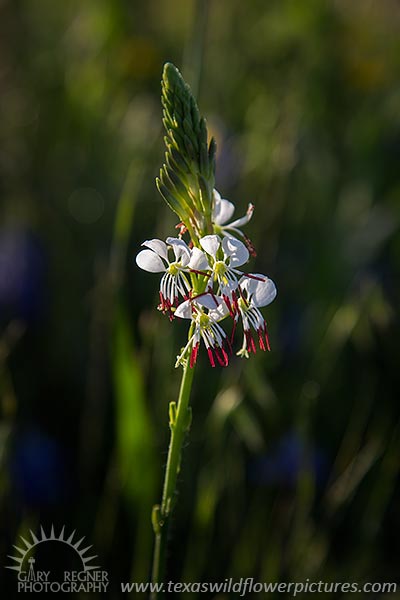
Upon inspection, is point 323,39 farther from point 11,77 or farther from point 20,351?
point 20,351

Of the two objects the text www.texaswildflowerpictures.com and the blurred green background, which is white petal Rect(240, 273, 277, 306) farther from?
the text www.texaswildflowerpictures.com

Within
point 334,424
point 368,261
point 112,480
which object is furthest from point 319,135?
point 112,480

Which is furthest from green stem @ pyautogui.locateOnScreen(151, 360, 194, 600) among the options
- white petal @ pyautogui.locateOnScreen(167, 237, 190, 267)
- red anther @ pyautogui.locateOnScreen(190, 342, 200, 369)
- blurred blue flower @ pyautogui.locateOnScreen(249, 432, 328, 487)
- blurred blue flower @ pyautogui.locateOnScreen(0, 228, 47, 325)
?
blurred blue flower @ pyautogui.locateOnScreen(0, 228, 47, 325)

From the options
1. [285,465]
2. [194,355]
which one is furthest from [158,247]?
[285,465]

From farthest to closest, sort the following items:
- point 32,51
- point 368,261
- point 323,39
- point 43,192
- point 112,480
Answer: point 32,51 < point 323,39 < point 43,192 < point 368,261 < point 112,480

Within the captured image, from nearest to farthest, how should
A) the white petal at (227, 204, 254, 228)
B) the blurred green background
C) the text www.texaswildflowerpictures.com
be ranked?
the white petal at (227, 204, 254, 228), the text www.texaswildflowerpictures.com, the blurred green background

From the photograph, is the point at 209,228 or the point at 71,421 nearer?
the point at 209,228
